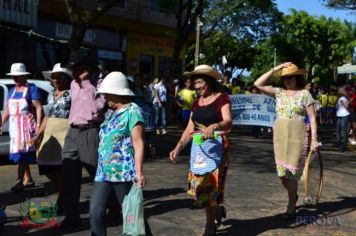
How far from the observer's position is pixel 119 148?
195 inches

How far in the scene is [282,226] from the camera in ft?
21.6

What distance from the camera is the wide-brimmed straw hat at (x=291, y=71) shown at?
6703 millimetres

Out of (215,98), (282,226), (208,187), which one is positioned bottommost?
(282,226)

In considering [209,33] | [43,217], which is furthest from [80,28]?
[209,33]

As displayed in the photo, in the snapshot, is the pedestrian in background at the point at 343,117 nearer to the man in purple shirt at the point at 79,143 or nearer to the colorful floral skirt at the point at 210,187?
the colorful floral skirt at the point at 210,187

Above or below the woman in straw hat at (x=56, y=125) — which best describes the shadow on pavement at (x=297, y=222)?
→ below

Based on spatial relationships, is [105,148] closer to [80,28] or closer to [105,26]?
[80,28]

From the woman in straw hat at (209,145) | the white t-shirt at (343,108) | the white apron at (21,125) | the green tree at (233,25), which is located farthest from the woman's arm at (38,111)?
the green tree at (233,25)

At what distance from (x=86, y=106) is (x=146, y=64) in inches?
933

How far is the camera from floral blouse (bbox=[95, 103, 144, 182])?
4.91m

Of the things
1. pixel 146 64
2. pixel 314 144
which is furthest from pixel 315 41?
pixel 314 144

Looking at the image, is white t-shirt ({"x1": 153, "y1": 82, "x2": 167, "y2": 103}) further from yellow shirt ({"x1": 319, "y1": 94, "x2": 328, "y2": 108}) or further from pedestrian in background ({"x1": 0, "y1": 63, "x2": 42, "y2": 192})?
yellow shirt ({"x1": 319, "y1": 94, "x2": 328, "y2": 108})

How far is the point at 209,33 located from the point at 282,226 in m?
34.9

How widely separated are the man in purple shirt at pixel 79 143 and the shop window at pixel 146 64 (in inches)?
896
